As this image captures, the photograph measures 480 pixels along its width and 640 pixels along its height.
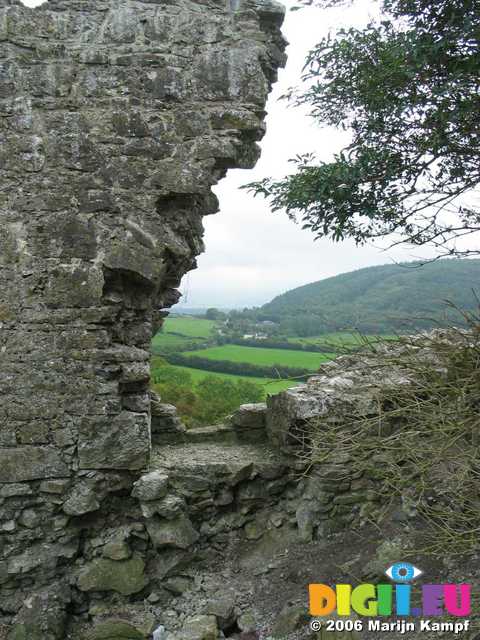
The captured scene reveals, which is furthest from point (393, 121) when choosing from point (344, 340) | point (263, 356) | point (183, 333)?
point (183, 333)

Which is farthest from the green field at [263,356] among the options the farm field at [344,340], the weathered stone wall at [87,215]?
the weathered stone wall at [87,215]

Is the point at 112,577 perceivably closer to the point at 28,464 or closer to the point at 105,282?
the point at 28,464

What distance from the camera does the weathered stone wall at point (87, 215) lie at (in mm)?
4070

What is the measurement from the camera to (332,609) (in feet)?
12.2

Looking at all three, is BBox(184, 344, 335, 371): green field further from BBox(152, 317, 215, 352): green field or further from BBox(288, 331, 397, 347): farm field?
BBox(288, 331, 397, 347): farm field

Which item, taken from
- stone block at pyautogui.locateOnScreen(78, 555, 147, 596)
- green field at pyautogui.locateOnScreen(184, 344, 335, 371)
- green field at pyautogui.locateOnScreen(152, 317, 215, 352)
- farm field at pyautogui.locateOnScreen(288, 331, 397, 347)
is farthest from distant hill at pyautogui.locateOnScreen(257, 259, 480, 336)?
green field at pyautogui.locateOnScreen(152, 317, 215, 352)

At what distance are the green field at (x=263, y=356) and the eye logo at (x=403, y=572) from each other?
173 centimetres

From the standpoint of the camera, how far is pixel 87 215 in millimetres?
4137

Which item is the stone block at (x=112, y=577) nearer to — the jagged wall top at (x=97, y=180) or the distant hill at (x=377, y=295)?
the jagged wall top at (x=97, y=180)

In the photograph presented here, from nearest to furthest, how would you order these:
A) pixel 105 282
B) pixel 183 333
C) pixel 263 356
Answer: pixel 105 282, pixel 263 356, pixel 183 333

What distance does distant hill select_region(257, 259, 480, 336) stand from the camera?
15.3ft

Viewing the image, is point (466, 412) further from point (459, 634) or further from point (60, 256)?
point (60, 256)
